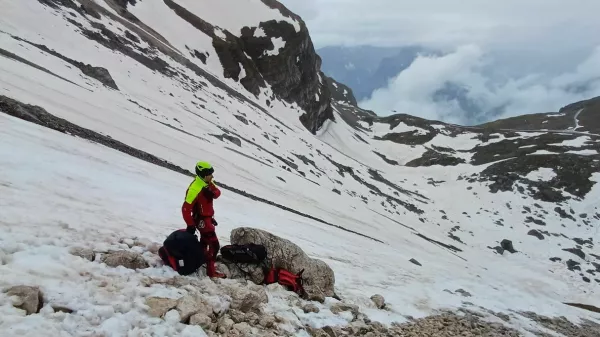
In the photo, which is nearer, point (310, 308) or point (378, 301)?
point (310, 308)

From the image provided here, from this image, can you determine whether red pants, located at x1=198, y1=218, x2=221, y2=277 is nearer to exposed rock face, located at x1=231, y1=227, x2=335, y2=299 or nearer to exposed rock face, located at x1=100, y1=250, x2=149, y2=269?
exposed rock face, located at x1=100, y1=250, x2=149, y2=269

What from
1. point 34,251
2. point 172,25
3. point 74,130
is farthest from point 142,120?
point 172,25

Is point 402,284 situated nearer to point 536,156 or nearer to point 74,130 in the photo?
point 74,130

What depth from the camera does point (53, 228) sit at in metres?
7.98

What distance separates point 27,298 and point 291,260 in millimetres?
6029

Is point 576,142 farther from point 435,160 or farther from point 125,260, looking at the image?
point 125,260

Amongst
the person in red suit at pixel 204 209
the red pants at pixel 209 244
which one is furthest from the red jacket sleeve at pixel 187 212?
the red pants at pixel 209 244

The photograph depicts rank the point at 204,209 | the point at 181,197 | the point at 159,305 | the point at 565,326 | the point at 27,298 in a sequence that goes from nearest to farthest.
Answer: the point at 27,298 < the point at 159,305 < the point at 204,209 < the point at 181,197 < the point at 565,326

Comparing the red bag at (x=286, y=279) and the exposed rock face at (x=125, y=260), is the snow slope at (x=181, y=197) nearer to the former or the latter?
the exposed rock face at (x=125, y=260)

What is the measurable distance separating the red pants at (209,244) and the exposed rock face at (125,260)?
4.02 ft

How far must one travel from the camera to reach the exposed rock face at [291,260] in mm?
10352

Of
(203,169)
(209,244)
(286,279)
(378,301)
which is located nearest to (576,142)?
(378,301)

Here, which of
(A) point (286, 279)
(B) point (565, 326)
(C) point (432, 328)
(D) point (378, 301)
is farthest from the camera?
(B) point (565, 326)

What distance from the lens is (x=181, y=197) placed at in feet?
52.1
